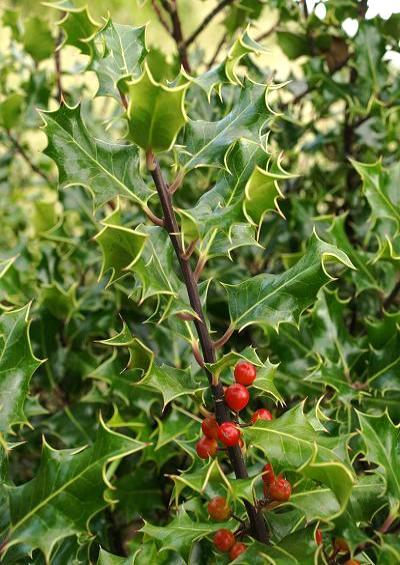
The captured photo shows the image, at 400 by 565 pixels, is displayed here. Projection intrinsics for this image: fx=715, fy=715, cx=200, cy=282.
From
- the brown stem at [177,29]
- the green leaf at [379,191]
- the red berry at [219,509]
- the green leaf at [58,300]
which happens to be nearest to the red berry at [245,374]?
the red berry at [219,509]

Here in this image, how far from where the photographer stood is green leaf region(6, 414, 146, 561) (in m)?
0.64

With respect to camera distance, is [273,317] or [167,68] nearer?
[273,317]

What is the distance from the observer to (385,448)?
70 centimetres

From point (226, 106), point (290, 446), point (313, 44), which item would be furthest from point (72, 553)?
point (313, 44)

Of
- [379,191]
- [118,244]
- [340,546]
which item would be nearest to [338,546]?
[340,546]

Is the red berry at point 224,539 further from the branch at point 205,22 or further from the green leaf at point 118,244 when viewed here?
the branch at point 205,22

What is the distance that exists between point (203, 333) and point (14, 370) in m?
0.21

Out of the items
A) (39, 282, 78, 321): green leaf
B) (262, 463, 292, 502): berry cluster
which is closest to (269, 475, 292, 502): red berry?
(262, 463, 292, 502): berry cluster

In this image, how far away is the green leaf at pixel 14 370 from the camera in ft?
2.38

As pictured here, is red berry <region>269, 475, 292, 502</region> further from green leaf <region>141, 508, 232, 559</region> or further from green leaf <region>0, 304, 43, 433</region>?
green leaf <region>0, 304, 43, 433</region>

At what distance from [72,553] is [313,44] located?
3.23 ft

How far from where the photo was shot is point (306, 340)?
106 centimetres

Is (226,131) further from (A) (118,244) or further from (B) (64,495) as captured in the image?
(B) (64,495)

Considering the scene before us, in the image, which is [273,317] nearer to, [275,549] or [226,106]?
[275,549]
